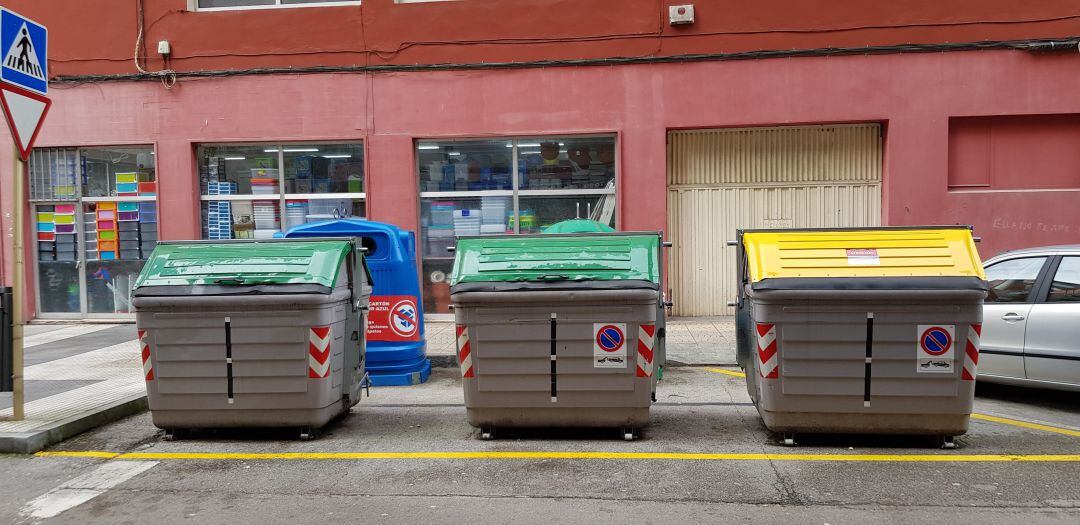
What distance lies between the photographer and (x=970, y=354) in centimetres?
532

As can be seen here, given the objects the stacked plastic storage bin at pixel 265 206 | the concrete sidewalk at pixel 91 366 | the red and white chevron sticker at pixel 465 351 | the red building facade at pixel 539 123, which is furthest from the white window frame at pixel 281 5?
the red and white chevron sticker at pixel 465 351

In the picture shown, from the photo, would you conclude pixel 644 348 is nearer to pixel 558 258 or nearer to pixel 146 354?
pixel 558 258

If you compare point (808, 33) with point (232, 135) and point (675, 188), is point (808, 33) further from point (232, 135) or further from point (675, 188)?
point (232, 135)

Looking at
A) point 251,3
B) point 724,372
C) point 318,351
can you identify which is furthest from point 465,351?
point 251,3

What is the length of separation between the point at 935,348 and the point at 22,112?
7405 millimetres

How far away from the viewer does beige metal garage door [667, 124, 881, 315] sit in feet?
39.7

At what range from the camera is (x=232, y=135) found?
12.6 metres

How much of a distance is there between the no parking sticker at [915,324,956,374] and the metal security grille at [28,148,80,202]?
1332 centimetres

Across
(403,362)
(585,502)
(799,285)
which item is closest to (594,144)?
(403,362)

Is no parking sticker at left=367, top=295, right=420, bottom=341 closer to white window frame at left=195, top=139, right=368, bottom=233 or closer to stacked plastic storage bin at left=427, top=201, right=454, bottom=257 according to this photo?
stacked plastic storage bin at left=427, top=201, right=454, bottom=257

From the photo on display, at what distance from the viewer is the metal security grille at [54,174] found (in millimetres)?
13000

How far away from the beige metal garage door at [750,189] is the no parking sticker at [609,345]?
6991mm

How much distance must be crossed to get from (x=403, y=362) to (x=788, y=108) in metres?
7.34

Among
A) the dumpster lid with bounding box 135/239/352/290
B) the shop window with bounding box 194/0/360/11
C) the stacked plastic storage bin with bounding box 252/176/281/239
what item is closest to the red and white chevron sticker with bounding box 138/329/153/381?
the dumpster lid with bounding box 135/239/352/290
